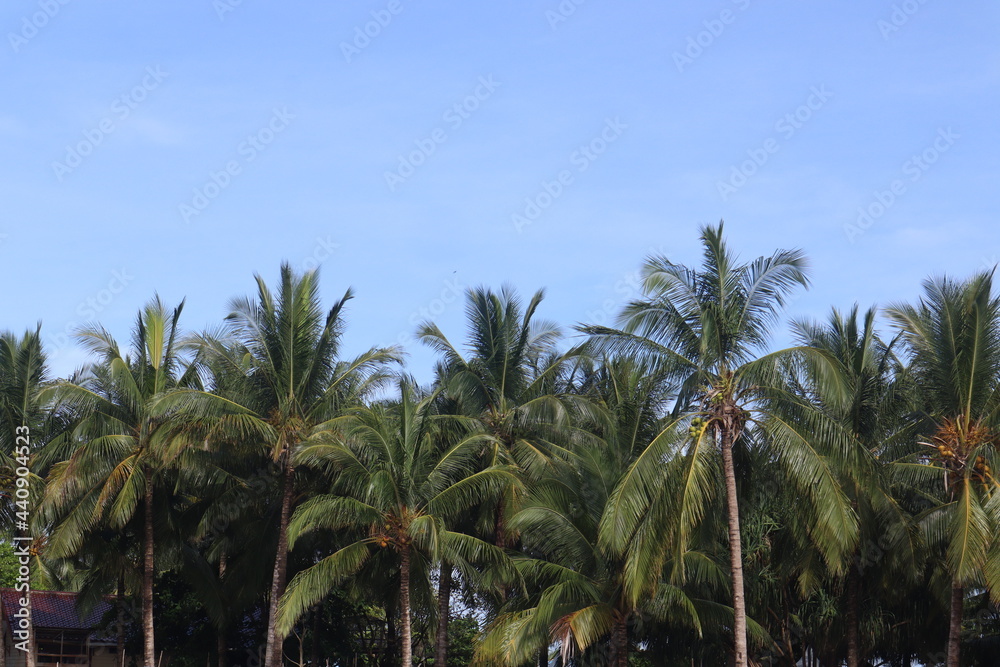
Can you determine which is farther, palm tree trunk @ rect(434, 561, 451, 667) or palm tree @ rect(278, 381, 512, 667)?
palm tree trunk @ rect(434, 561, 451, 667)

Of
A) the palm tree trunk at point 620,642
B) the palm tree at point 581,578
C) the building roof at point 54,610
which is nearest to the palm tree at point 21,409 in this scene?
the building roof at point 54,610

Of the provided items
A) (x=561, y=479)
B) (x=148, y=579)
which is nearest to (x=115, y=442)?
(x=148, y=579)

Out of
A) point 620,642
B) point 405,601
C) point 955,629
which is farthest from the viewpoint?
point 405,601

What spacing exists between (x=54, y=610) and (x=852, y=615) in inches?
1085

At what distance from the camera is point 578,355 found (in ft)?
99.9

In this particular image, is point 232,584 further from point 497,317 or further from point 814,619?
point 814,619

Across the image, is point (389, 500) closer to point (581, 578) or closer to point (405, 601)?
point (405, 601)

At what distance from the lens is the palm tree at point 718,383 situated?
20.7m

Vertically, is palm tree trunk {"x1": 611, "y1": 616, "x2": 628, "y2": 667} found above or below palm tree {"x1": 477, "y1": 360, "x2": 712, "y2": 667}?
below

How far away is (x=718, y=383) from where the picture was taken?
21.5 meters

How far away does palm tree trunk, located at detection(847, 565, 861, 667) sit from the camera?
87.1ft

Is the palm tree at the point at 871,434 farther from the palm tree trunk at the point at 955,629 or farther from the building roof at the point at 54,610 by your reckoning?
the building roof at the point at 54,610

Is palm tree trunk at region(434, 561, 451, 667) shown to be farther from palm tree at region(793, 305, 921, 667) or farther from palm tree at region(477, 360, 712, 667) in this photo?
palm tree at region(793, 305, 921, 667)

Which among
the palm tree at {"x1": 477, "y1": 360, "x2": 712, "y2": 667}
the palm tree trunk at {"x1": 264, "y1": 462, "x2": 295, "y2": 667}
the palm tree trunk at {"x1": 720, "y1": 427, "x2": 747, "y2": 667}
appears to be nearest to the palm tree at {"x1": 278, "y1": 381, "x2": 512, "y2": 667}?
the palm tree at {"x1": 477, "y1": 360, "x2": 712, "y2": 667}
